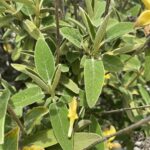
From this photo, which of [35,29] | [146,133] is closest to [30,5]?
[35,29]

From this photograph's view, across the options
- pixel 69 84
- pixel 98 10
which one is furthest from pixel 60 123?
pixel 98 10

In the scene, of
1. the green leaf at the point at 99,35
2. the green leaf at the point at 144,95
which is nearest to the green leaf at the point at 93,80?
the green leaf at the point at 99,35

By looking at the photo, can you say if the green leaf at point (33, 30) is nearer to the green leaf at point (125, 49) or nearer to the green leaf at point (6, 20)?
the green leaf at point (6, 20)

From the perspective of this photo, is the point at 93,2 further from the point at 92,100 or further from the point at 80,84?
the point at 92,100

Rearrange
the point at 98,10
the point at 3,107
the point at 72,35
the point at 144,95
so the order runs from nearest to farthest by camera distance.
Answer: the point at 3,107 < the point at 72,35 < the point at 98,10 < the point at 144,95

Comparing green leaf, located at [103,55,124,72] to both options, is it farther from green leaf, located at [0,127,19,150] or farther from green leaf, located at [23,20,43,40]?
green leaf, located at [0,127,19,150]

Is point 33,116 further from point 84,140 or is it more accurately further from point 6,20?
point 6,20

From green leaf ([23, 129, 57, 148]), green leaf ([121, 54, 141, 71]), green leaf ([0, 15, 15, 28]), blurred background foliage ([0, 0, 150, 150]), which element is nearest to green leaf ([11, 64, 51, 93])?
blurred background foliage ([0, 0, 150, 150])
